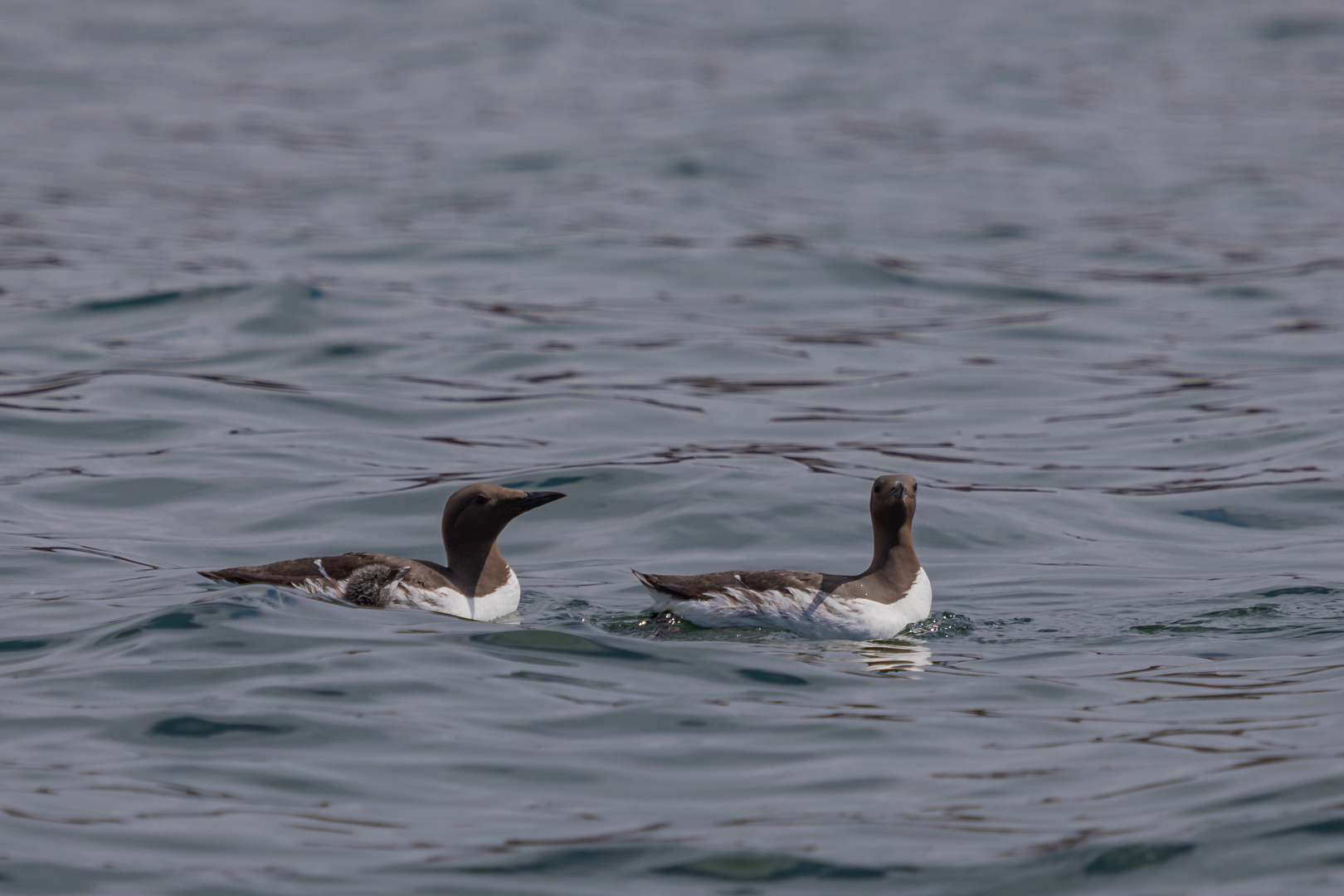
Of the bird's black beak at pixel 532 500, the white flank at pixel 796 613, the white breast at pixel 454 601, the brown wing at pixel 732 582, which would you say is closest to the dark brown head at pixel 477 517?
the bird's black beak at pixel 532 500

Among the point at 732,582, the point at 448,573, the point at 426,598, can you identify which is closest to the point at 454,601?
the point at 426,598

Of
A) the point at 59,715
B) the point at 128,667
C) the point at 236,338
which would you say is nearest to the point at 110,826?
the point at 59,715

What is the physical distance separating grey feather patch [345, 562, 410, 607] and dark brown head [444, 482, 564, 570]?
1.97 feet

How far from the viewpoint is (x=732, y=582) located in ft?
31.1

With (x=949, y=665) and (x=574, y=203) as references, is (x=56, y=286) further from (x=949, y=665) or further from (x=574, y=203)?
(x=949, y=665)

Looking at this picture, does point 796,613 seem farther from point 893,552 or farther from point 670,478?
point 670,478

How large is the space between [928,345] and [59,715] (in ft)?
42.7

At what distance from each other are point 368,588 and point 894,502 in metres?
3.19

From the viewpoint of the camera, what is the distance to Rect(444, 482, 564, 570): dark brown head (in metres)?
9.88

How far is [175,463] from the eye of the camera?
1377 centimetres

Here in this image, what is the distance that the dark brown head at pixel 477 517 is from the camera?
9.88 metres

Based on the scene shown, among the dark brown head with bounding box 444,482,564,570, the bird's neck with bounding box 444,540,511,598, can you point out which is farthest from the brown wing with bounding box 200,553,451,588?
the dark brown head with bounding box 444,482,564,570

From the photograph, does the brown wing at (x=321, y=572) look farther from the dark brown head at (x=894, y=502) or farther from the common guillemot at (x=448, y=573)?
the dark brown head at (x=894, y=502)

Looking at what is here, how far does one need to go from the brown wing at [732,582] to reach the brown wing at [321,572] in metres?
1.24
